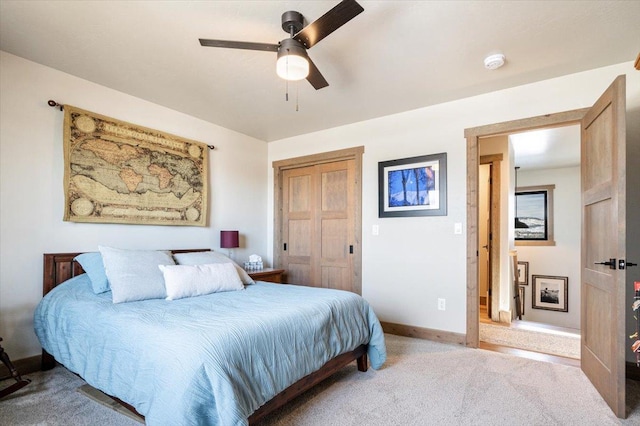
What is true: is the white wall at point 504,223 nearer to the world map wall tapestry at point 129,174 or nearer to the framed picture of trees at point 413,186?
the framed picture of trees at point 413,186

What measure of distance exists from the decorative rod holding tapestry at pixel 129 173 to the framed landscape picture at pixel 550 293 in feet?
20.3

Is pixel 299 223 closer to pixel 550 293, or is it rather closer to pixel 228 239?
pixel 228 239

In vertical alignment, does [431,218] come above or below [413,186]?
below

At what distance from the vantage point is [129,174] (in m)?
3.13

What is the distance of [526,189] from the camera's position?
6.54 metres

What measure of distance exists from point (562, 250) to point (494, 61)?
5156 millimetres

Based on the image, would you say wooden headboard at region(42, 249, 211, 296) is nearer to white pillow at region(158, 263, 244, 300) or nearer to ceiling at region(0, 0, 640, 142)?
white pillow at region(158, 263, 244, 300)

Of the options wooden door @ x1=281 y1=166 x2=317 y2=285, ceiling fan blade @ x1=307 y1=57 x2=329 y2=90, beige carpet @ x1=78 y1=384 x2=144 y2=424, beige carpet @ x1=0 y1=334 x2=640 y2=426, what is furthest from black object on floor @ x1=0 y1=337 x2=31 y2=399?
wooden door @ x1=281 y1=166 x2=317 y2=285

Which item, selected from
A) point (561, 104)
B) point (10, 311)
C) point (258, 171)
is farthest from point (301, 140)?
point (10, 311)

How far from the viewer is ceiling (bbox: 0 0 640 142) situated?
1.96 meters

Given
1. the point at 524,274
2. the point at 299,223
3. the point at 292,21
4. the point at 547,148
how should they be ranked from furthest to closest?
the point at 524,274
the point at 547,148
the point at 299,223
the point at 292,21

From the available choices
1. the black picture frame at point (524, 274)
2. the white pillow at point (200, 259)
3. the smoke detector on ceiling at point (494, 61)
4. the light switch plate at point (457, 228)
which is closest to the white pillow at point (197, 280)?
the white pillow at point (200, 259)

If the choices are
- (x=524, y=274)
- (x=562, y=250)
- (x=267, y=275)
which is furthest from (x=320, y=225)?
(x=562, y=250)

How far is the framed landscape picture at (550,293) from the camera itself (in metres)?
5.96
